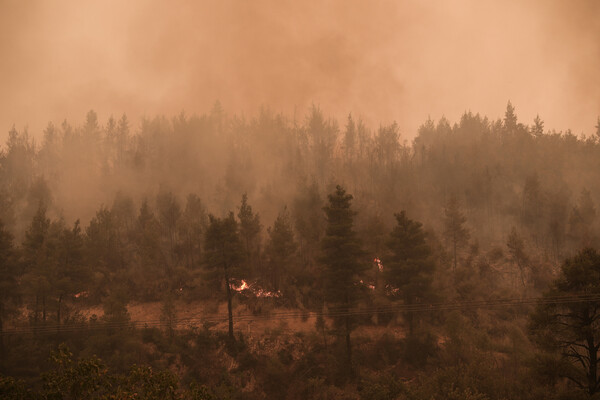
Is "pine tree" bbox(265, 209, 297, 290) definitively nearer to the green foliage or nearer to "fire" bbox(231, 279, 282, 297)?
"fire" bbox(231, 279, 282, 297)

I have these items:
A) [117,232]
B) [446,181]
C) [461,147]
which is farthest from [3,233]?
[461,147]

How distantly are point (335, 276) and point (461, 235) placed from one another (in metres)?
25.6

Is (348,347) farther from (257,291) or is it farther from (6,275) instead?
(6,275)

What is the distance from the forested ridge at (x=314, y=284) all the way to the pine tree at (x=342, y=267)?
0.16 m

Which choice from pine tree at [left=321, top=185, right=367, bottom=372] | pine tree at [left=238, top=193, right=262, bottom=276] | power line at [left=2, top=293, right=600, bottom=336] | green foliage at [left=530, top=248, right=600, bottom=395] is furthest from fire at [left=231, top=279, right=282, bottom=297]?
green foliage at [left=530, top=248, right=600, bottom=395]

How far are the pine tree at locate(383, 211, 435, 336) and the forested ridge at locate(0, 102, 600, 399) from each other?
176mm

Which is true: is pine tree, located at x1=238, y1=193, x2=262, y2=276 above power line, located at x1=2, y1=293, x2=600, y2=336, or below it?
above

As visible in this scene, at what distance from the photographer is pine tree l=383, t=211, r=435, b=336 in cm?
3231

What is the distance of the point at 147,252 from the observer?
149 ft

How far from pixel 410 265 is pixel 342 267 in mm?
6351

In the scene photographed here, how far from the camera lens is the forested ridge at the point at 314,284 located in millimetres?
20938

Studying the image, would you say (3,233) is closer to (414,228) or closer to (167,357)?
(167,357)

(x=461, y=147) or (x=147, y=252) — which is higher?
(x=461, y=147)

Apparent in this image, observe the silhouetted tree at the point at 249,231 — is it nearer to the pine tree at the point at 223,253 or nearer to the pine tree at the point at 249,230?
the pine tree at the point at 249,230
